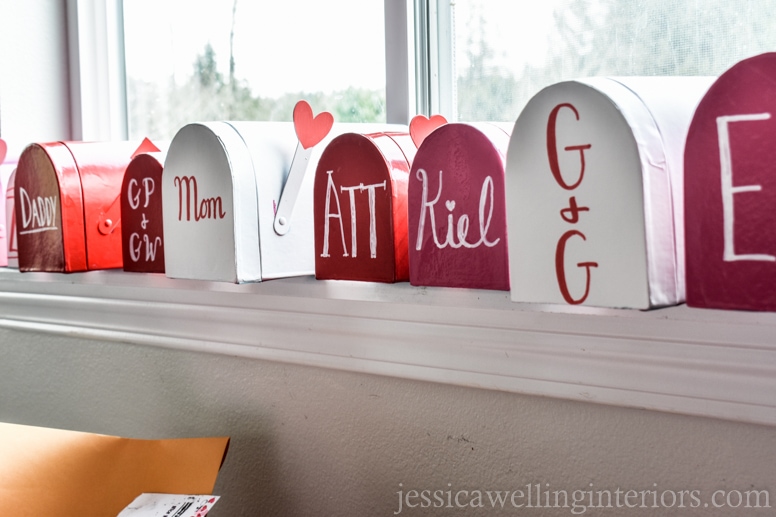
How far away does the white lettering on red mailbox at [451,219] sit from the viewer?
Answer: 2.00 feet

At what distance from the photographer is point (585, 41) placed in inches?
31.9

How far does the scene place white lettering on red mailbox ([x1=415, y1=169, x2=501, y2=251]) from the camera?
609 mm

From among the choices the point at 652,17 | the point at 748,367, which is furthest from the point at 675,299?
the point at 652,17

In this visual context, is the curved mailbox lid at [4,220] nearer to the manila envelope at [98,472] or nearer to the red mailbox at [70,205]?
the red mailbox at [70,205]

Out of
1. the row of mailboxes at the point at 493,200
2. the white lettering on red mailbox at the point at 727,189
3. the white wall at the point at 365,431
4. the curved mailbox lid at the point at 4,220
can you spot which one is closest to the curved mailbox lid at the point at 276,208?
the row of mailboxes at the point at 493,200

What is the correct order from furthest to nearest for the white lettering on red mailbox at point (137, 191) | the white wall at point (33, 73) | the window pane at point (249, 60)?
1. the white wall at point (33, 73)
2. the window pane at point (249, 60)
3. the white lettering on red mailbox at point (137, 191)

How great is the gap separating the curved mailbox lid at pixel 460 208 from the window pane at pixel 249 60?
1.25 ft

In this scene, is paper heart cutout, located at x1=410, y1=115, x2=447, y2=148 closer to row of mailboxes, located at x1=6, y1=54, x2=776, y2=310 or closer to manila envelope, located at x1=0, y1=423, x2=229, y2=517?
row of mailboxes, located at x1=6, y1=54, x2=776, y2=310

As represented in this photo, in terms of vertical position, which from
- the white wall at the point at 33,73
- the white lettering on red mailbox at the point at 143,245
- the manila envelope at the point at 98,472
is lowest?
the manila envelope at the point at 98,472

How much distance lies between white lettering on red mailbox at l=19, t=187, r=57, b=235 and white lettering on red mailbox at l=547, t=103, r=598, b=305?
70cm

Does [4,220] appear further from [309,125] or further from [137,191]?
[309,125]

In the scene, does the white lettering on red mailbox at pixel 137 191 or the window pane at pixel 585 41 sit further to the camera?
the white lettering on red mailbox at pixel 137 191

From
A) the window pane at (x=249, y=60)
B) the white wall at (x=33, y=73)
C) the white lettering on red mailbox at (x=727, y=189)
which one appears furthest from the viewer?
the white wall at (x=33, y=73)

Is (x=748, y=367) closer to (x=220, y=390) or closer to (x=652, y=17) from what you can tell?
(x=652, y=17)
